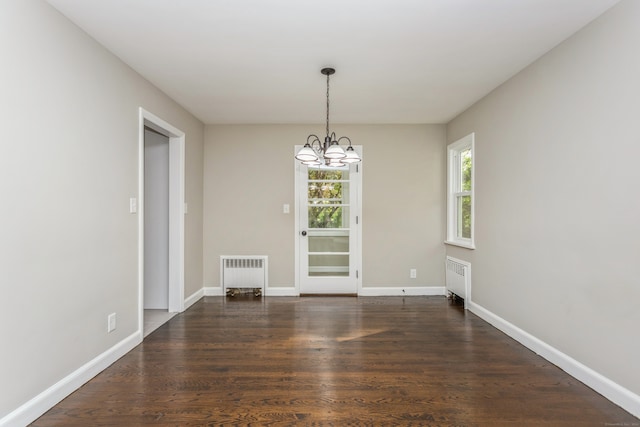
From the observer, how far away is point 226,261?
495 centimetres

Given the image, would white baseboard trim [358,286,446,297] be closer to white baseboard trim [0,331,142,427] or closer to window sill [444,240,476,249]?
window sill [444,240,476,249]

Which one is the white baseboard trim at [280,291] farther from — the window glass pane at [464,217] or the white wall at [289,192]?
the window glass pane at [464,217]

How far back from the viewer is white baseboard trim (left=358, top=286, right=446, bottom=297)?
4.95 m

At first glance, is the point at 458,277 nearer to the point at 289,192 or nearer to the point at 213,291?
the point at 289,192

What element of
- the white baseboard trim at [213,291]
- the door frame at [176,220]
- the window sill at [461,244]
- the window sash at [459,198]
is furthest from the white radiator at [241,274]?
the window sash at [459,198]

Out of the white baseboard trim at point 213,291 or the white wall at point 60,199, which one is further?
the white baseboard trim at point 213,291

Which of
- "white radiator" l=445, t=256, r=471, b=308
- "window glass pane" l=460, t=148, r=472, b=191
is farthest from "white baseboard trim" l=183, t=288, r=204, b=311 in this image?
"window glass pane" l=460, t=148, r=472, b=191

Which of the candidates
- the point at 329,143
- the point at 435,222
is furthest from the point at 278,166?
the point at 435,222

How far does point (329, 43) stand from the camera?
2600mm

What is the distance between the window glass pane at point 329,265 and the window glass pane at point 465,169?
1.85 m

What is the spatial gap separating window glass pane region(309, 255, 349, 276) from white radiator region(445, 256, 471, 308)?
55.0 inches

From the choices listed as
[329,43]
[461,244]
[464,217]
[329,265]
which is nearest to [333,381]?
[329,43]

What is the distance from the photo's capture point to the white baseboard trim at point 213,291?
493 cm

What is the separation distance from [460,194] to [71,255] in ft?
13.8
